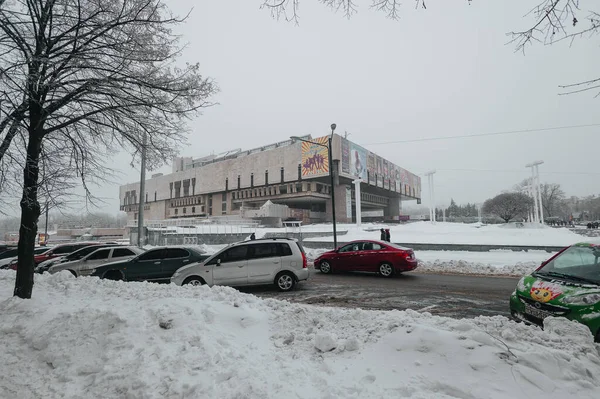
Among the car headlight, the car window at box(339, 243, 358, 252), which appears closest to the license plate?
the car headlight

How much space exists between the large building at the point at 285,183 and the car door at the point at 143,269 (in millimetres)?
40432

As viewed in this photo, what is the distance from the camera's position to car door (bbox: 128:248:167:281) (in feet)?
36.0

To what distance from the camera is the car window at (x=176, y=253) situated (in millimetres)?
11297

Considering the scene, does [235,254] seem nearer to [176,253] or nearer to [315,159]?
[176,253]

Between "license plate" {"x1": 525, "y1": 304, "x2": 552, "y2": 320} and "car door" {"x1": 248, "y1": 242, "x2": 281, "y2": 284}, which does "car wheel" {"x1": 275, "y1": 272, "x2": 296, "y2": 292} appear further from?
"license plate" {"x1": 525, "y1": 304, "x2": 552, "y2": 320}

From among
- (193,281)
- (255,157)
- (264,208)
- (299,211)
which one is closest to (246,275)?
(193,281)

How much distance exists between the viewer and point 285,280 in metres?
9.85

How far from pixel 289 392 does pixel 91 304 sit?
14.6ft

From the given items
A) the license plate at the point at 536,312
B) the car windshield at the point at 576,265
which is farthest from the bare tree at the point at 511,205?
the license plate at the point at 536,312

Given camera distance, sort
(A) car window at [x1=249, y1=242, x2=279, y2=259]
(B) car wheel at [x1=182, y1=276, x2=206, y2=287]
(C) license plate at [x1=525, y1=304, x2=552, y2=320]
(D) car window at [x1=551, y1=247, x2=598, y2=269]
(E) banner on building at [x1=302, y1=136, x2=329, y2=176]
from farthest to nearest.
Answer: (E) banner on building at [x1=302, y1=136, x2=329, y2=176], (A) car window at [x1=249, y1=242, x2=279, y2=259], (B) car wheel at [x1=182, y1=276, x2=206, y2=287], (D) car window at [x1=551, y1=247, x2=598, y2=269], (C) license plate at [x1=525, y1=304, x2=552, y2=320]

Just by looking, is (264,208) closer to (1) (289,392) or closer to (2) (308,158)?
(2) (308,158)

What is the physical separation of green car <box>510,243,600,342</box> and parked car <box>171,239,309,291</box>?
603cm

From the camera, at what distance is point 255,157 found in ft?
224

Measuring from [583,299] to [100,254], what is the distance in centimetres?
1530
